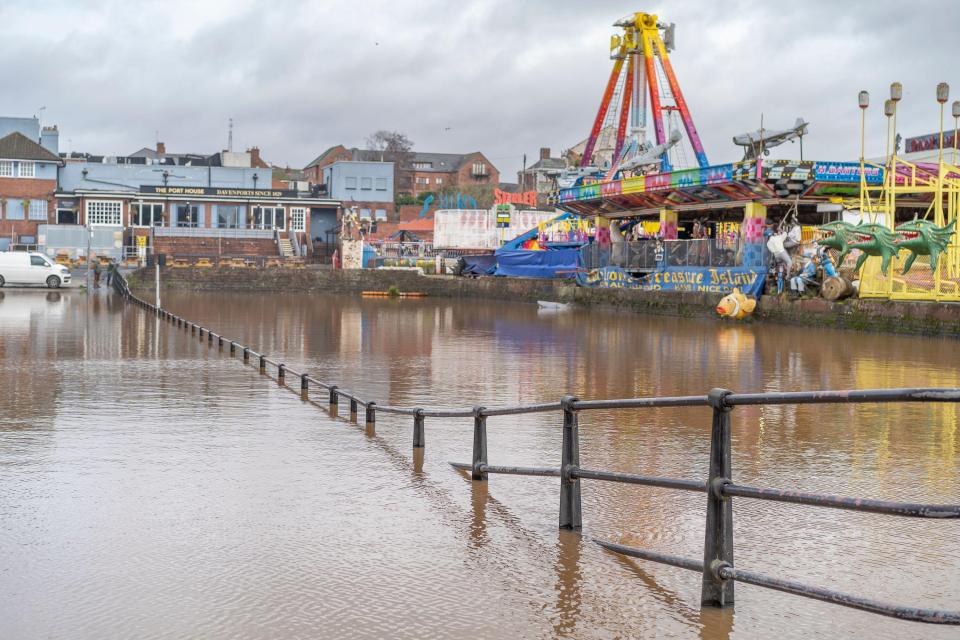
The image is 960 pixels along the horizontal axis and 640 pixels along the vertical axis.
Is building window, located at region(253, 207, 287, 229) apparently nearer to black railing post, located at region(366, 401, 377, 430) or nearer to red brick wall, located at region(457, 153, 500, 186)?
red brick wall, located at region(457, 153, 500, 186)

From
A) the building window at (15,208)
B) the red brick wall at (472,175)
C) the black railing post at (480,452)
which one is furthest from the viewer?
the red brick wall at (472,175)

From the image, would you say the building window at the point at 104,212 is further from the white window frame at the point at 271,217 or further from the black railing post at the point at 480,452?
the black railing post at the point at 480,452

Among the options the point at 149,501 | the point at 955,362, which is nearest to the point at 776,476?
the point at 149,501

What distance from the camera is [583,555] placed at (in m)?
6.46

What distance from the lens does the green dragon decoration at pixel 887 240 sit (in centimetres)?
2706

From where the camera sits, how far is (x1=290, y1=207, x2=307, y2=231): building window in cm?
7625

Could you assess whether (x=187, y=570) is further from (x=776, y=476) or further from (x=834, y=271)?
(x=834, y=271)

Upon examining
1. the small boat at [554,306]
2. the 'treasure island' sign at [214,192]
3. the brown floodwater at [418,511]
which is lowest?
the brown floodwater at [418,511]

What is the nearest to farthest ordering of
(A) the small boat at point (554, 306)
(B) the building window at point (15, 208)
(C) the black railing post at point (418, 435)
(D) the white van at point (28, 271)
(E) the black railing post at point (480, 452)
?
(E) the black railing post at point (480, 452), (C) the black railing post at point (418, 435), (A) the small boat at point (554, 306), (D) the white van at point (28, 271), (B) the building window at point (15, 208)

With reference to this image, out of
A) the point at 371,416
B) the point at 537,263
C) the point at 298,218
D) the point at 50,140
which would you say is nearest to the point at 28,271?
the point at 537,263

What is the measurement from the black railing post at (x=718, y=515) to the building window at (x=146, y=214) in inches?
2883

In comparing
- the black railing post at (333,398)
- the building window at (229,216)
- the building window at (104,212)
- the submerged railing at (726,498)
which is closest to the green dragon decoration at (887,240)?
the black railing post at (333,398)

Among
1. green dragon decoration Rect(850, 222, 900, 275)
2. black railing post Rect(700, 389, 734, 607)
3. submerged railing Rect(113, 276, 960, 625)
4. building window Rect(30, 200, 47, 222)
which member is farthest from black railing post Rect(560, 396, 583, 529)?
building window Rect(30, 200, 47, 222)

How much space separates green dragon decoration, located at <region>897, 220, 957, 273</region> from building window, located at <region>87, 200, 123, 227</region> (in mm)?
58534
